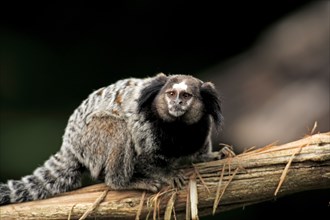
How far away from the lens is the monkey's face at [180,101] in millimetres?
4523

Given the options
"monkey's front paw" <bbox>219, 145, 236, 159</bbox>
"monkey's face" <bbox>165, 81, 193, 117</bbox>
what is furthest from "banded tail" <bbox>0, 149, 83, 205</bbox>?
"monkey's front paw" <bbox>219, 145, 236, 159</bbox>

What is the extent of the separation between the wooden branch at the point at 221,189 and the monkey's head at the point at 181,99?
36cm

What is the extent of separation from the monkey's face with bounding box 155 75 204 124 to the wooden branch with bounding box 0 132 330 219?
36 centimetres

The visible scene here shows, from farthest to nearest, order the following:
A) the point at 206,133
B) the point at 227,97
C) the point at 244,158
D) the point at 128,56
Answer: the point at 128,56
the point at 227,97
the point at 206,133
the point at 244,158

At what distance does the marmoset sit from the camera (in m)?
4.62

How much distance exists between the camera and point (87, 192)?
4.69 meters

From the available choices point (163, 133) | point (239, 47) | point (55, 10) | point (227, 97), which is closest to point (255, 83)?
point (227, 97)

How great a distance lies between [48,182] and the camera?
15.7ft

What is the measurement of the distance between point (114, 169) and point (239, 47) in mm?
3488

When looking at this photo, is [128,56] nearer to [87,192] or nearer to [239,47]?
[239,47]

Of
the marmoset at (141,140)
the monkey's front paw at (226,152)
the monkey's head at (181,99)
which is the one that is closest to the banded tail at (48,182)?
the marmoset at (141,140)

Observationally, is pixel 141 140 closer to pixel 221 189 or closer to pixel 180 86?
pixel 180 86

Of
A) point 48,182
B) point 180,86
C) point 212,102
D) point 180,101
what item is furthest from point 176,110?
point 48,182

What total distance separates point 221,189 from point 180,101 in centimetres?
66
